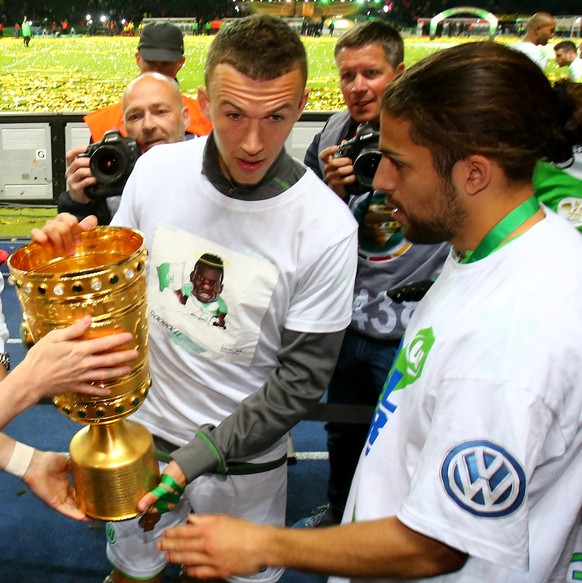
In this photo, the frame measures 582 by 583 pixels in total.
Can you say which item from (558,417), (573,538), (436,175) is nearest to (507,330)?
(558,417)

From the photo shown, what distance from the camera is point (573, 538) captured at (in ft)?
4.07

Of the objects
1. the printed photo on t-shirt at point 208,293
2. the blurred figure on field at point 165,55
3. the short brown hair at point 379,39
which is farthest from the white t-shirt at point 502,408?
the blurred figure on field at point 165,55

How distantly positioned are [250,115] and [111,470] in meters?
0.83

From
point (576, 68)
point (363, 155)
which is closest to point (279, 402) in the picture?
point (363, 155)

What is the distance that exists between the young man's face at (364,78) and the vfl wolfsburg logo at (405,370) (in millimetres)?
1394

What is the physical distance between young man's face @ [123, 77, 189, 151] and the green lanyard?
1764 mm

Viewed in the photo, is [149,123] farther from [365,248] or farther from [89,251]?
[89,251]

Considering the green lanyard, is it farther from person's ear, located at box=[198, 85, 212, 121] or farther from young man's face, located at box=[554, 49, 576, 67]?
young man's face, located at box=[554, 49, 576, 67]

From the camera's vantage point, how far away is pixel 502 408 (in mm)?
900

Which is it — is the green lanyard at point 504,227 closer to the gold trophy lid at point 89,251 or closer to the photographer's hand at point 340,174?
the gold trophy lid at point 89,251

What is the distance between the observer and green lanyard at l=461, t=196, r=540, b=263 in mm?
1056

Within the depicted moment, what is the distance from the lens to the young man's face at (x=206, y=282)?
5.05 feet

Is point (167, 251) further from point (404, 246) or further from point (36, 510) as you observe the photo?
point (36, 510)

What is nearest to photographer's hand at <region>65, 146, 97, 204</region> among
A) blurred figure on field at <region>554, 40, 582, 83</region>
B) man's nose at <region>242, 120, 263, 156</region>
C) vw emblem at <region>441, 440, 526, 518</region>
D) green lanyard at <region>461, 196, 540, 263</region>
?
man's nose at <region>242, 120, 263, 156</region>
